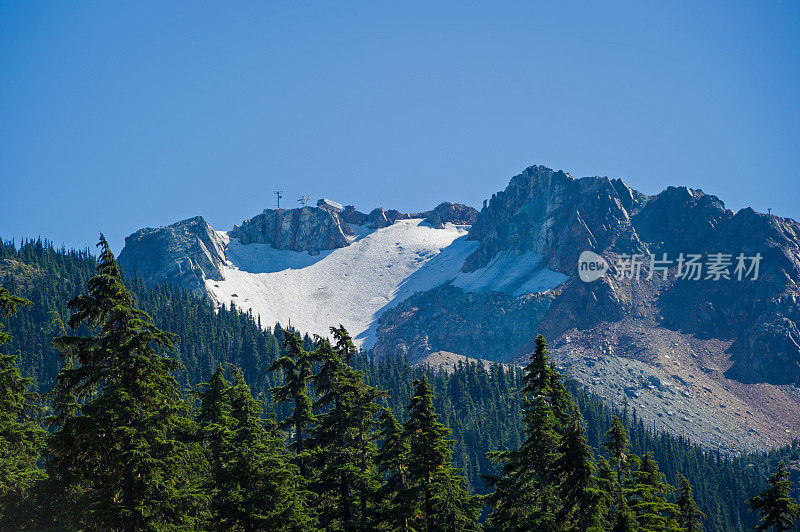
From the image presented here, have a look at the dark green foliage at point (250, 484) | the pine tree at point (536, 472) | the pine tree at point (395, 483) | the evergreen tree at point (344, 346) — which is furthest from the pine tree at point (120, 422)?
the evergreen tree at point (344, 346)

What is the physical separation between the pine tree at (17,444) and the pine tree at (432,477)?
2392cm

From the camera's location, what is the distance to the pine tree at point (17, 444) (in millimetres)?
48722

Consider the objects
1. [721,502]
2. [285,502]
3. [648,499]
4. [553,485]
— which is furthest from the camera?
[721,502]

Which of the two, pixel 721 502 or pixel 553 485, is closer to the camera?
pixel 553 485

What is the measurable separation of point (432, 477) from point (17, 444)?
2872 cm

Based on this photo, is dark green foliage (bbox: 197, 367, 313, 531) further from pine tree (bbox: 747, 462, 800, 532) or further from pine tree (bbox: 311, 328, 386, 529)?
pine tree (bbox: 747, 462, 800, 532)

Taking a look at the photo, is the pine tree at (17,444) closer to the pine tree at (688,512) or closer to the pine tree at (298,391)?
the pine tree at (298,391)

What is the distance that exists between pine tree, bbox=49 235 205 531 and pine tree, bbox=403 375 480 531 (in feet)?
43.3

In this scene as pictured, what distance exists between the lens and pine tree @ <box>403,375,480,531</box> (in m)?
43.4

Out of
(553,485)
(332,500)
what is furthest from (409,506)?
(553,485)

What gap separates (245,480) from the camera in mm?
42312

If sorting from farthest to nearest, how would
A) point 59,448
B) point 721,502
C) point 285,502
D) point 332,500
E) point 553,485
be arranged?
1. point 721,502
2. point 332,500
3. point 285,502
4. point 553,485
5. point 59,448

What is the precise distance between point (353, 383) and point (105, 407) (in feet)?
57.3

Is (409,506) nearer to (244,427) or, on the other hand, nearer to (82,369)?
(244,427)
